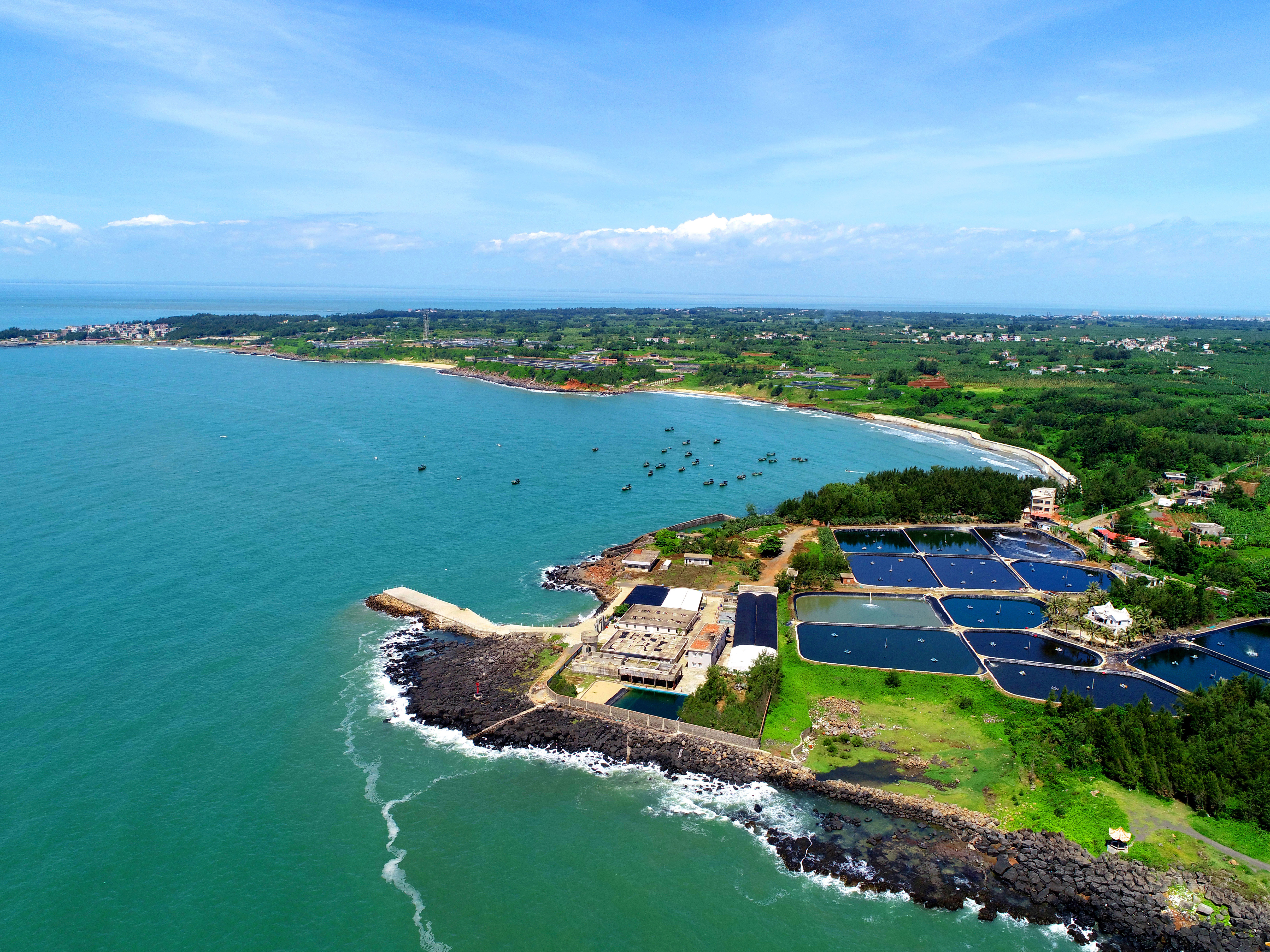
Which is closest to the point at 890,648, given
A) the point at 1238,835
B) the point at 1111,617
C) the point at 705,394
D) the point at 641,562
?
the point at 1111,617

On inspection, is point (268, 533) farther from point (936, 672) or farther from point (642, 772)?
point (936, 672)

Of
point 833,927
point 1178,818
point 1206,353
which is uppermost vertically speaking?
point 1206,353

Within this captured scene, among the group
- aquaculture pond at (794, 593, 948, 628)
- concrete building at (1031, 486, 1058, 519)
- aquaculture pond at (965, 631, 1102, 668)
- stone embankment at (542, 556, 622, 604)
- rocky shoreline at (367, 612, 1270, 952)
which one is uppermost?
concrete building at (1031, 486, 1058, 519)

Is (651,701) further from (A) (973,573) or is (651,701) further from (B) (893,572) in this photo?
(A) (973,573)

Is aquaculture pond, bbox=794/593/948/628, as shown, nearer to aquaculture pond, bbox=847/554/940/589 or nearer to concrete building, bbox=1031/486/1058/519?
aquaculture pond, bbox=847/554/940/589

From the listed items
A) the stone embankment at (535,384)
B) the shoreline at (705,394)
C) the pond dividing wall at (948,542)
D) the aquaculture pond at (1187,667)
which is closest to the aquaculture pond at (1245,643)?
the aquaculture pond at (1187,667)

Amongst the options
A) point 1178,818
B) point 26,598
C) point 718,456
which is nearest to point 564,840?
point 1178,818

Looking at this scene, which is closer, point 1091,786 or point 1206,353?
point 1091,786

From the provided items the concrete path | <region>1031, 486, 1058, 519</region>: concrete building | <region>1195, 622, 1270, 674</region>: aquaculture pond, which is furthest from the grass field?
<region>1031, 486, 1058, 519</region>: concrete building
